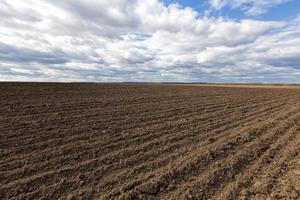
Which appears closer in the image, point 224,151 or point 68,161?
point 68,161

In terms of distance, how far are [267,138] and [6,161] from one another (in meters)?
8.01

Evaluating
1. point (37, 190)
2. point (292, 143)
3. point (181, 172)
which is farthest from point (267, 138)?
point (37, 190)

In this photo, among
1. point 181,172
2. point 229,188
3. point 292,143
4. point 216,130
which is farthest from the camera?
point 216,130

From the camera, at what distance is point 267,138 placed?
30.8ft

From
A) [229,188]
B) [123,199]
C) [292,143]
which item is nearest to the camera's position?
[123,199]

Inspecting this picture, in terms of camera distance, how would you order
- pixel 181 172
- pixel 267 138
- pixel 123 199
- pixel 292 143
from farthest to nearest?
pixel 267 138
pixel 292 143
pixel 181 172
pixel 123 199

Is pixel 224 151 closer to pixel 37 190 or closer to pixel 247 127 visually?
pixel 247 127

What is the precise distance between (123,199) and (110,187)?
580 mm

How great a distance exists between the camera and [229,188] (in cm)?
545

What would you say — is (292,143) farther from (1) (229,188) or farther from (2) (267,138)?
(1) (229,188)

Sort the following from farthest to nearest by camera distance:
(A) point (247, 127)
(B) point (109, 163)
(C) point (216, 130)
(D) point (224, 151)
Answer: (A) point (247, 127) → (C) point (216, 130) → (D) point (224, 151) → (B) point (109, 163)

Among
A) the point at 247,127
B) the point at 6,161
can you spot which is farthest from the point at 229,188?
the point at 247,127

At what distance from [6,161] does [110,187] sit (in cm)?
295

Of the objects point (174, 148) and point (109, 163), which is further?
point (174, 148)
